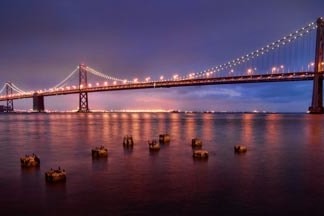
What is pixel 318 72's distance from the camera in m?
79.0

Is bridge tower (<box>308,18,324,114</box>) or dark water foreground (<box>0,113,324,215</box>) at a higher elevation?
bridge tower (<box>308,18,324,114</box>)

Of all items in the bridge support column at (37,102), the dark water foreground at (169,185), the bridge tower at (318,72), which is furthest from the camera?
the bridge support column at (37,102)

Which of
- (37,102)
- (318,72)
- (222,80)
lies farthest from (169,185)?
(37,102)

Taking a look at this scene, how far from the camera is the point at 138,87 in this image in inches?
3784

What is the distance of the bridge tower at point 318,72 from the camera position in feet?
257

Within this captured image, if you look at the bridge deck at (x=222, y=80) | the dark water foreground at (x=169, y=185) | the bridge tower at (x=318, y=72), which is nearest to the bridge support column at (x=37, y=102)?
the bridge deck at (x=222, y=80)

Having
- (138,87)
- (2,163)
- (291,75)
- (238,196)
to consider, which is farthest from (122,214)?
(138,87)

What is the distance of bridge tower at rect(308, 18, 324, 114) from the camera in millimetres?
78188

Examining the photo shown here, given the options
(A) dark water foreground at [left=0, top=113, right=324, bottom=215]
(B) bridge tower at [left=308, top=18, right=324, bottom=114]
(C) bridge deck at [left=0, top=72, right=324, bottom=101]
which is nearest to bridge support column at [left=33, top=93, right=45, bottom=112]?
(C) bridge deck at [left=0, top=72, right=324, bottom=101]

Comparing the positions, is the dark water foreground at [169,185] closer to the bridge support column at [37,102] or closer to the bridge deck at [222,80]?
the bridge deck at [222,80]

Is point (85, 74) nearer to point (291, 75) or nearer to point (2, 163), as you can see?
point (291, 75)

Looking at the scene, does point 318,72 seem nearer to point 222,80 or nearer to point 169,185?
point 222,80

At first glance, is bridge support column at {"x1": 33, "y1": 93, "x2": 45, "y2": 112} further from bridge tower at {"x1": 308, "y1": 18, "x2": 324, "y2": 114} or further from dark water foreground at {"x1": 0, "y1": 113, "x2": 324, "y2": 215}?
dark water foreground at {"x1": 0, "y1": 113, "x2": 324, "y2": 215}

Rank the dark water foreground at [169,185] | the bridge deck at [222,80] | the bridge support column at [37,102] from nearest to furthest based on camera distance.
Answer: the dark water foreground at [169,185], the bridge deck at [222,80], the bridge support column at [37,102]
